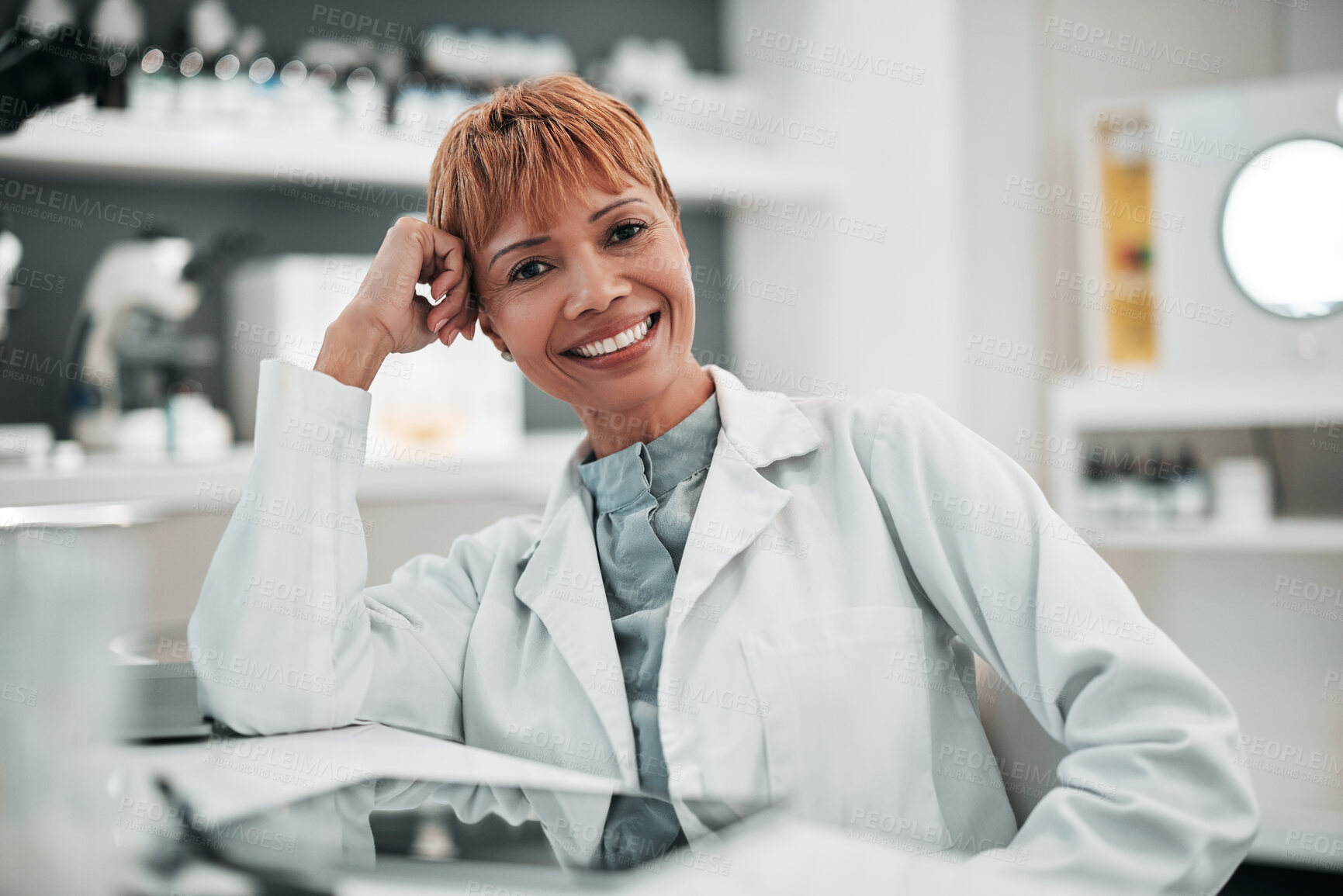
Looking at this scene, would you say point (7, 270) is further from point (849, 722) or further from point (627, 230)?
point (849, 722)

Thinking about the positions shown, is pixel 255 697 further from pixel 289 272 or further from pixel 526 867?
pixel 289 272

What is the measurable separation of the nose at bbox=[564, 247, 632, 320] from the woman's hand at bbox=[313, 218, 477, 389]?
14cm

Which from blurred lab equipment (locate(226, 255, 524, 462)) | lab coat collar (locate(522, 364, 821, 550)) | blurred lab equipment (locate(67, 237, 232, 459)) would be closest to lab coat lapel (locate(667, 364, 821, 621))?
lab coat collar (locate(522, 364, 821, 550))

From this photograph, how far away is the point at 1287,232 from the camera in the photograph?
250 centimetres

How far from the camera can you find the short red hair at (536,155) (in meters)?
1.01

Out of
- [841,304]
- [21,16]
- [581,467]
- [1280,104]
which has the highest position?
[21,16]

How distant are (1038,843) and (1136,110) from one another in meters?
2.38

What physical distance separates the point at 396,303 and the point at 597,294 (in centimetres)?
23

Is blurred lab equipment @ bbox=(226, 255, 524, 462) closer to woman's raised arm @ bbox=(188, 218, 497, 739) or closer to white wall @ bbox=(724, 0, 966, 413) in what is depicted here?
white wall @ bbox=(724, 0, 966, 413)

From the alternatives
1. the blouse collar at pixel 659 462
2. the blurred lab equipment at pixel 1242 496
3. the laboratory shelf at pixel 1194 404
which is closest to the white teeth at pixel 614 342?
the blouse collar at pixel 659 462

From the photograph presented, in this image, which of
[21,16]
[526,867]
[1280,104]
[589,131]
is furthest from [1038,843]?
[21,16]

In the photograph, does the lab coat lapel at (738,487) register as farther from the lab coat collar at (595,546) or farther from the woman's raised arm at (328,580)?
the woman's raised arm at (328,580)

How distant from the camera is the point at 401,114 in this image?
260 cm

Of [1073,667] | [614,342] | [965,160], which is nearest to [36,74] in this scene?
[614,342]
